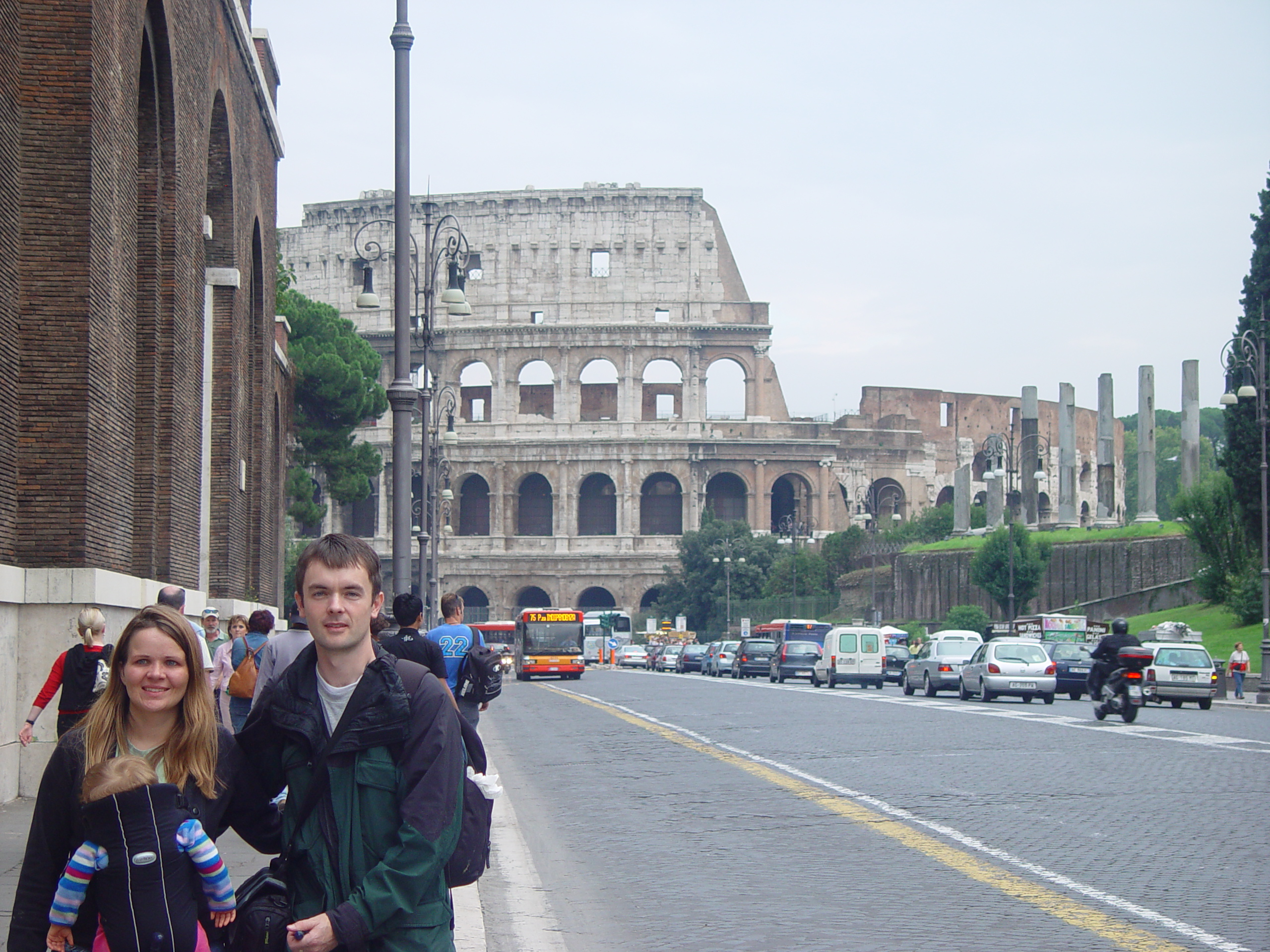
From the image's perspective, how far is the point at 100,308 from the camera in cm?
1372

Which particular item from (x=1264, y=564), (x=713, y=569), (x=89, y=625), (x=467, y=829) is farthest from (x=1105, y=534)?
(x=467, y=829)

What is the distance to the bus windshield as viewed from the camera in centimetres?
5438

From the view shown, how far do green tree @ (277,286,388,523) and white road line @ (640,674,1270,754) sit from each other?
58.2ft

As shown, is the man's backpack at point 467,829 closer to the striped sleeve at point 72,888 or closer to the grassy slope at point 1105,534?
the striped sleeve at point 72,888

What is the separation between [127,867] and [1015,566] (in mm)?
54416

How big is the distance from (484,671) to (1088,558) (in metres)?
49.7

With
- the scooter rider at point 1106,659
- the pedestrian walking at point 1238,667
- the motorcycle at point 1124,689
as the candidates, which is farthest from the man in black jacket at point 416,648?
the pedestrian walking at point 1238,667

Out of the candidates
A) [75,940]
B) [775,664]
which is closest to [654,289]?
[775,664]

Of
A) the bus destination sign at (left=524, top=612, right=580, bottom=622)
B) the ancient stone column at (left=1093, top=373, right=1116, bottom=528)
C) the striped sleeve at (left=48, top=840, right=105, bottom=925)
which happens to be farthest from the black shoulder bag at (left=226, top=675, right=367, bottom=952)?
the ancient stone column at (left=1093, top=373, right=1116, bottom=528)

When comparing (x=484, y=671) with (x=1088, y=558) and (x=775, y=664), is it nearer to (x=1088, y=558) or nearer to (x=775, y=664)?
(x=775, y=664)

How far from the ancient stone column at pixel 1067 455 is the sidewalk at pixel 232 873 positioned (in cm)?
5808

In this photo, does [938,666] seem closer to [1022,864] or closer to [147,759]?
[1022,864]

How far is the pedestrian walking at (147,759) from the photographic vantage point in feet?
11.8

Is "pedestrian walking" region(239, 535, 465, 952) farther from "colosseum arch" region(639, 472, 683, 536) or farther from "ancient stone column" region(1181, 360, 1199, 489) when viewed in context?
"colosseum arch" region(639, 472, 683, 536)
